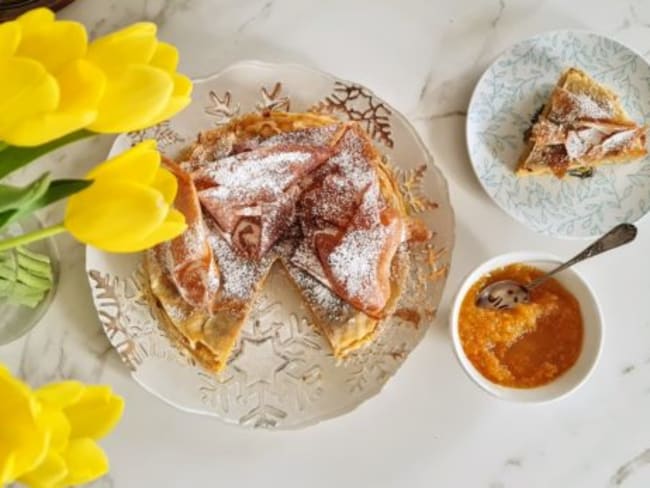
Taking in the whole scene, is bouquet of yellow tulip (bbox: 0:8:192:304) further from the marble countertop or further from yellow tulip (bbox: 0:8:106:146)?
the marble countertop

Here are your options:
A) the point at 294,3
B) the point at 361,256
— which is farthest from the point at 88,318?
the point at 294,3

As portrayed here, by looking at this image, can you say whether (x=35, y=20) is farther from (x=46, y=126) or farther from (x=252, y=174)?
(x=252, y=174)

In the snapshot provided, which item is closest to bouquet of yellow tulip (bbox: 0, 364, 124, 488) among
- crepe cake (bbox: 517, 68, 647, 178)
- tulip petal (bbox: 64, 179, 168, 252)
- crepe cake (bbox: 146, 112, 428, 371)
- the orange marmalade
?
tulip petal (bbox: 64, 179, 168, 252)

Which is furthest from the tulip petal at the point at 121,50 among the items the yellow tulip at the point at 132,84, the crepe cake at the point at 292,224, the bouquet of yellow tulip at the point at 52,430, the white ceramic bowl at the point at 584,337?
the white ceramic bowl at the point at 584,337

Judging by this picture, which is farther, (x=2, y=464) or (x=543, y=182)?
(x=543, y=182)

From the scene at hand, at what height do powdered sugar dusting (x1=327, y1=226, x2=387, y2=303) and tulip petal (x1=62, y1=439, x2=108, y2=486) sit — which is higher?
tulip petal (x1=62, y1=439, x2=108, y2=486)

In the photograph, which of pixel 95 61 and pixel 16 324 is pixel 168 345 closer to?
pixel 16 324

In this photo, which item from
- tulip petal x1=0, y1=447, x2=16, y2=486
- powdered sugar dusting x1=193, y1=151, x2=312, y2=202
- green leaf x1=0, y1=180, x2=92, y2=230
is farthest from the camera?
powdered sugar dusting x1=193, y1=151, x2=312, y2=202
